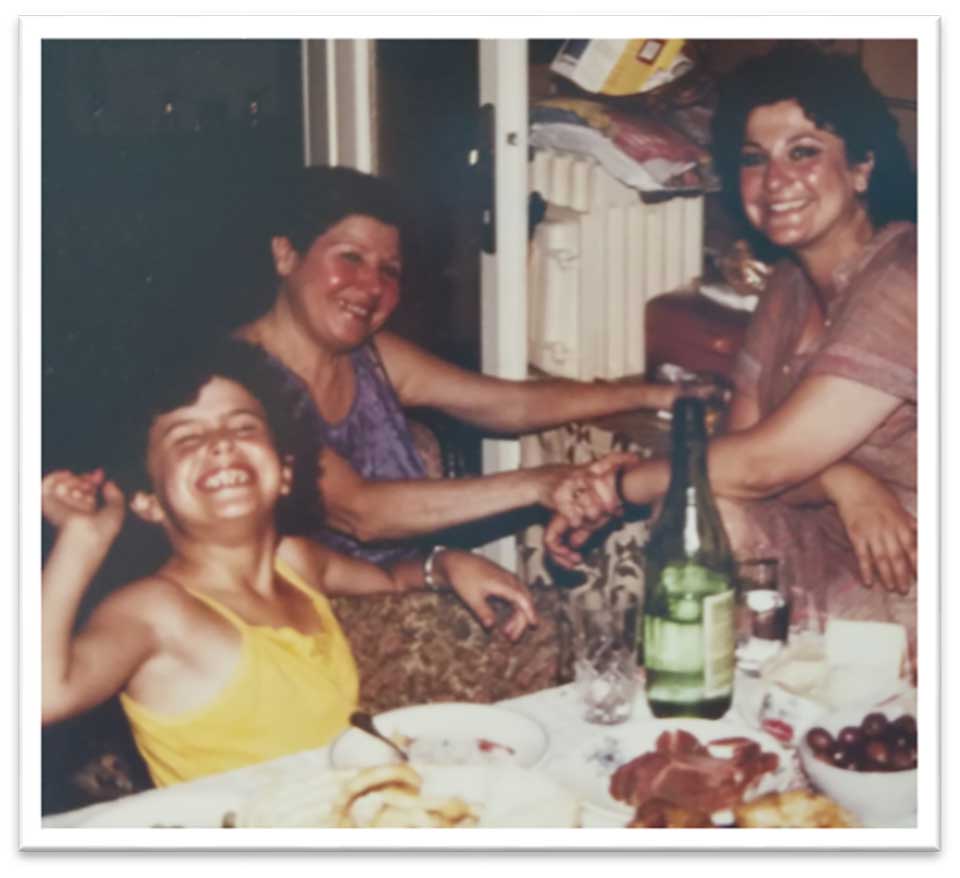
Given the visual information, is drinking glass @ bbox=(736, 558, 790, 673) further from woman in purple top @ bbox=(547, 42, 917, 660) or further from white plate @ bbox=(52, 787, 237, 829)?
white plate @ bbox=(52, 787, 237, 829)

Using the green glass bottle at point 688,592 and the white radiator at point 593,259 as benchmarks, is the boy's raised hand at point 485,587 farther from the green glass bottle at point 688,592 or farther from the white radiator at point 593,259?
the white radiator at point 593,259

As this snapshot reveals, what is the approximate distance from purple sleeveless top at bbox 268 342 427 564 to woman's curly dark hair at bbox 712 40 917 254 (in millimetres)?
531

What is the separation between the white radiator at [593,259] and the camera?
7.32ft

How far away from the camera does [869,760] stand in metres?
2.24

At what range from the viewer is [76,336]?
2195 millimetres

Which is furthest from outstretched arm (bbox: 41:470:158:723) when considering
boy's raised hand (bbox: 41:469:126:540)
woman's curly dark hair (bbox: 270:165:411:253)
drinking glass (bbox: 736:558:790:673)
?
drinking glass (bbox: 736:558:790:673)

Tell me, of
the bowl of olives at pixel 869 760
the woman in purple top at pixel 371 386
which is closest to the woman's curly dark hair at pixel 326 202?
the woman in purple top at pixel 371 386

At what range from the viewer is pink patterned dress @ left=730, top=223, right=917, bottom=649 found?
2.22 metres

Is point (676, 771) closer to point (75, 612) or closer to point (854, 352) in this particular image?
point (854, 352)

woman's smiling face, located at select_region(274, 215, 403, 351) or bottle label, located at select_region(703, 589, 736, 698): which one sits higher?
woman's smiling face, located at select_region(274, 215, 403, 351)

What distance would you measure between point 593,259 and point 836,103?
13.9 inches
